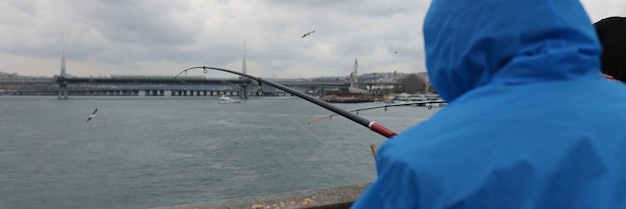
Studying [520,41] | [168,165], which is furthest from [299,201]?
[168,165]

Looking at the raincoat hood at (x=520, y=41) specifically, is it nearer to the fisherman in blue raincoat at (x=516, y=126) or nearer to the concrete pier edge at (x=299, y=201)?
the fisherman in blue raincoat at (x=516, y=126)

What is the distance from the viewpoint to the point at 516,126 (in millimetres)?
699

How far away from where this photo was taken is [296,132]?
27.8 meters

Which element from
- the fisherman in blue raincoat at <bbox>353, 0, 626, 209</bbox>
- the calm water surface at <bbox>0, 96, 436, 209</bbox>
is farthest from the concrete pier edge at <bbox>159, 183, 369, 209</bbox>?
the calm water surface at <bbox>0, 96, 436, 209</bbox>

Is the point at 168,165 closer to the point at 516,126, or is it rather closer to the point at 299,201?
the point at 299,201

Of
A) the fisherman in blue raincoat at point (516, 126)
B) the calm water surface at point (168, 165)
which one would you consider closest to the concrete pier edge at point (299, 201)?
the fisherman in blue raincoat at point (516, 126)

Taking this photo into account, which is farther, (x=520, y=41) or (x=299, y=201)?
(x=299, y=201)

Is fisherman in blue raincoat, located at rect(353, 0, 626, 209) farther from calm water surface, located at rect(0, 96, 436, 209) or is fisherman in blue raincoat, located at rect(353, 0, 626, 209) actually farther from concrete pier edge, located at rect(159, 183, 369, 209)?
calm water surface, located at rect(0, 96, 436, 209)

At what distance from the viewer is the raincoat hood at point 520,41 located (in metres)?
0.74

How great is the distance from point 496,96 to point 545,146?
11 cm

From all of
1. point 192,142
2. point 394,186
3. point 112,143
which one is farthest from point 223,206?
point 112,143

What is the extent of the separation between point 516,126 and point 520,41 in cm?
15

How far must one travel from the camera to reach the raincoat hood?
2.42ft

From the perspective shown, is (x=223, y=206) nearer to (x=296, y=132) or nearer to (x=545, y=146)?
(x=545, y=146)
